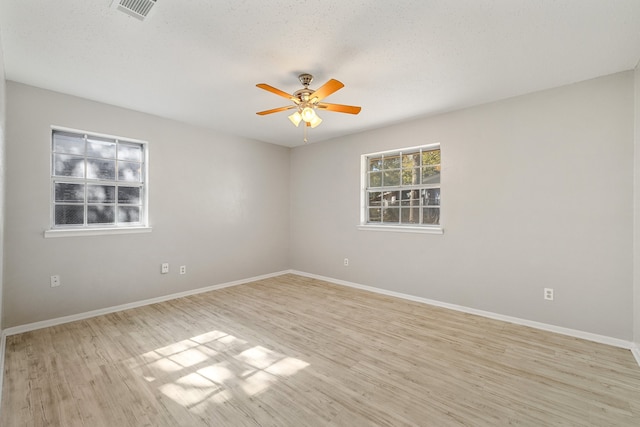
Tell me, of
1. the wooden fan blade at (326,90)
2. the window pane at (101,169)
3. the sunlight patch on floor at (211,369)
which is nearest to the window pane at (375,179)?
the wooden fan blade at (326,90)

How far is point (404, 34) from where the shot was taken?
2057 mm

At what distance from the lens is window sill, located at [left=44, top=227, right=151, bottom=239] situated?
3.06m

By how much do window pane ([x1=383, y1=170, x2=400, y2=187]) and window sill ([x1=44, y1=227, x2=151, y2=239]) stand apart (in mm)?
3491

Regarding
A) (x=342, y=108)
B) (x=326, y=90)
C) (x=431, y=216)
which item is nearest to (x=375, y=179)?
(x=431, y=216)

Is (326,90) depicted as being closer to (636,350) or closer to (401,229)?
(401,229)

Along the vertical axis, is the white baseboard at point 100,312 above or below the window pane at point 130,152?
below

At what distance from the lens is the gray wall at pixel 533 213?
265 cm

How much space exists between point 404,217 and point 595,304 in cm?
221

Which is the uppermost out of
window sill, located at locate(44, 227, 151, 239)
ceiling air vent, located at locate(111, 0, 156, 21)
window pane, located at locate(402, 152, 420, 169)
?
ceiling air vent, located at locate(111, 0, 156, 21)

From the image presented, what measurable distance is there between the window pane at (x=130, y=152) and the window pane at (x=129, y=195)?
395 millimetres

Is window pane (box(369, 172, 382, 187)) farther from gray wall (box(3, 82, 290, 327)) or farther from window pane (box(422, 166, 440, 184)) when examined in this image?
gray wall (box(3, 82, 290, 327))

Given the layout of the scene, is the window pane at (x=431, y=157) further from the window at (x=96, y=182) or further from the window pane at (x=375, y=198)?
the window at (x=96, y=182)

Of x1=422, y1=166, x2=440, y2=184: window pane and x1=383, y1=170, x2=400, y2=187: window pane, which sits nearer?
x1=422, y1=166, x2=440, y2=184: window pane

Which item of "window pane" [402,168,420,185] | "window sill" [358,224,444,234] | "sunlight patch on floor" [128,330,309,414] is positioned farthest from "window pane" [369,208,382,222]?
"sunlight patch on floor" [128,330,309,414]
